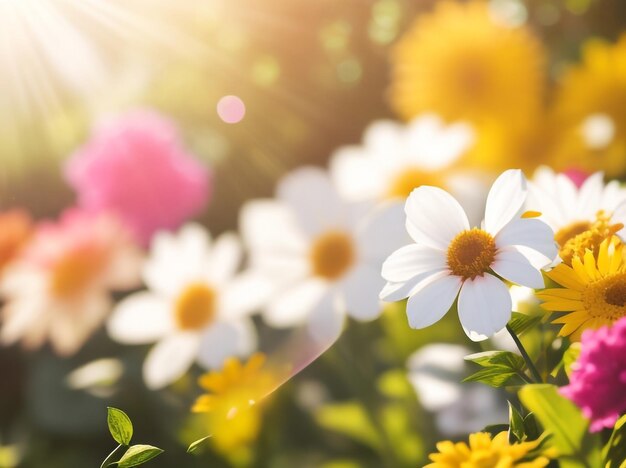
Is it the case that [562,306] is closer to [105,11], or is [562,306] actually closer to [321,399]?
[321,399]

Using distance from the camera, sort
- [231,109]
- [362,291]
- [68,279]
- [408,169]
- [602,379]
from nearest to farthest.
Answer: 1. [602,379]
2. [362,291]
3. [408,169]
4. [68,279]
5. [231,109]

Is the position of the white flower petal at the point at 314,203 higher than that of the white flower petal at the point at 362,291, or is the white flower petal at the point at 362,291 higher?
the white flower petal at the point at 314,203

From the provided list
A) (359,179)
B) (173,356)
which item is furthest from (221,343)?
(359,179)

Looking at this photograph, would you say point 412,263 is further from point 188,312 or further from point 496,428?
point 188,312

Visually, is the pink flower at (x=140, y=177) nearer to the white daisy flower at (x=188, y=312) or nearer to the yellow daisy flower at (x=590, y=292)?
the white daisy flower at (x=188, y=312)

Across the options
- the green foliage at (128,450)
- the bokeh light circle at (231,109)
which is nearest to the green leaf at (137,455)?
the green foliage at (128,450)

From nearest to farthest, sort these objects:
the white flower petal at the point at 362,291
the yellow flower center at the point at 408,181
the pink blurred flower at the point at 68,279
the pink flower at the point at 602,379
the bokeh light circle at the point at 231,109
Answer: the pink flower at the point at 602,379 < the white flower petal at the point at 362,291 < the yellow flower center at the point at 408,181 < the pink blurred flower at the point at 68,279 < the bokeh light circle at the point at 231,109

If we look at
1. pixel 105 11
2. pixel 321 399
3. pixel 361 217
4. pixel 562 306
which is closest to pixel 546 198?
pixel 562 306
